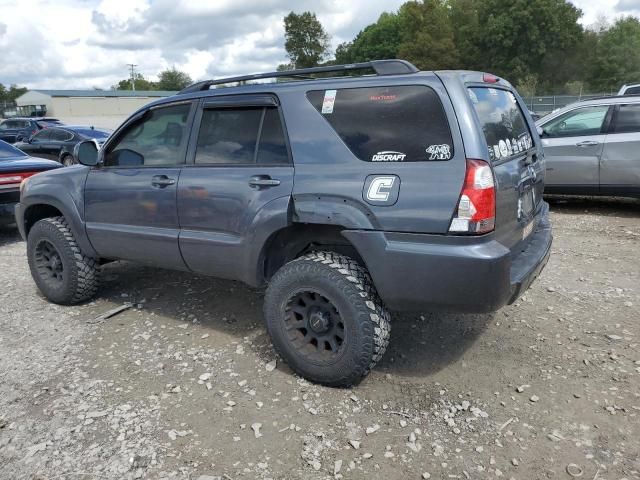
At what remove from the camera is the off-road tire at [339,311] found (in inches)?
120

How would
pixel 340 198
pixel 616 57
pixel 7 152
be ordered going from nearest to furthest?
pixel 340 198, pixel 7 152, pixel 616 57

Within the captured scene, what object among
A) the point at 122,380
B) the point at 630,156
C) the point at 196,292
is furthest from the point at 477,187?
the point at 630,156

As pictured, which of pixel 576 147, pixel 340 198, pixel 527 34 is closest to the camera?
pixel 340 198

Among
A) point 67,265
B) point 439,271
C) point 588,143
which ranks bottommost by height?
point 67,265

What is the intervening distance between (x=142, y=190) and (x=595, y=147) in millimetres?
6489

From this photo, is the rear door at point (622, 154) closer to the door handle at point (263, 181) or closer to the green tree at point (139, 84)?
the door handle at point (263, 181)

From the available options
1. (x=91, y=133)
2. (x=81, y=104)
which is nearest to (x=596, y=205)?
(x=91, y=133)

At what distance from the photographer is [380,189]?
9.59ft

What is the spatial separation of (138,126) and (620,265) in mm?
4792

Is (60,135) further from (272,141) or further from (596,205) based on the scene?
(272,141)

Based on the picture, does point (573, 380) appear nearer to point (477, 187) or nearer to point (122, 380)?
point (477, 187)

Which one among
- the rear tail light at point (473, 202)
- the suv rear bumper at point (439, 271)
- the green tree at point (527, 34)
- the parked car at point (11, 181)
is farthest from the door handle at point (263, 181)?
the green tree at point (527, 34)

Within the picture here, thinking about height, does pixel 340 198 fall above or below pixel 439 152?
below

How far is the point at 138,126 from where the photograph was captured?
4.21m
